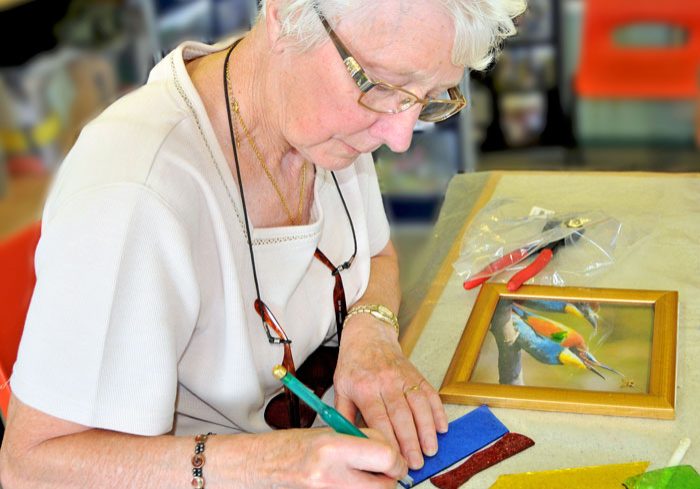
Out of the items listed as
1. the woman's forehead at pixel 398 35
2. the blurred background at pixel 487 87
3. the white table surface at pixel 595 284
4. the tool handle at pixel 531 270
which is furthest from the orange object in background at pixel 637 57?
the woman's forehead at pixel 398 35

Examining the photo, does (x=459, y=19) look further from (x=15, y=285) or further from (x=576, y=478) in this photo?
(x=15, y=285)

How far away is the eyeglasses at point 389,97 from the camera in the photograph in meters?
1.09

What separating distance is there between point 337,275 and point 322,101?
13.9 inches

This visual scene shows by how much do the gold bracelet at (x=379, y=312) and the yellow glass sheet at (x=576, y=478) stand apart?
40cm

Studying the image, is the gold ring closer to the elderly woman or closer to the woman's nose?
the elderly woman

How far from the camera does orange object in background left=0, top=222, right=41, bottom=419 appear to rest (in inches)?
55.1

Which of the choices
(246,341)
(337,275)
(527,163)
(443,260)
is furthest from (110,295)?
(527,163)

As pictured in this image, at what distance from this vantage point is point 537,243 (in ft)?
4.77

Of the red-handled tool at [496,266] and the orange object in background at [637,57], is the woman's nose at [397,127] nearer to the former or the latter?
the red-handled tool at [496,266]

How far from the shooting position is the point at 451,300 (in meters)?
1.38

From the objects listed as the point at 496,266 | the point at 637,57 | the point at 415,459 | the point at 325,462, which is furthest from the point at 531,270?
the point at 637,57

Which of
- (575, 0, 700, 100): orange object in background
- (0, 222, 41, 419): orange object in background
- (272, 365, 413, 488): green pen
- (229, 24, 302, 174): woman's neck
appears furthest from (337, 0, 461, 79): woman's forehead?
(575, 0, 700, 100): orange object in background

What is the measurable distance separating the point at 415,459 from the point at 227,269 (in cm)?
33

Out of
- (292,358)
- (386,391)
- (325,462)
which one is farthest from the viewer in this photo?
(292,358)
